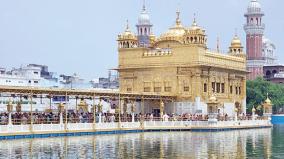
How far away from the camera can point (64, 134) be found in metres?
38.1

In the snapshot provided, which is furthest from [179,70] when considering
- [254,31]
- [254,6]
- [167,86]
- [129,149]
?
[254,6]

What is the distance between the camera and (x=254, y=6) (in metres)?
105

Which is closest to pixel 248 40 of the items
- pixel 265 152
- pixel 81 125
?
pixel 81 125

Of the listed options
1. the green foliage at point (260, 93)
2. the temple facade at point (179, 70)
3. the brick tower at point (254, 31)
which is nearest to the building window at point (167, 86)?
the temple facade at point (179, 70)

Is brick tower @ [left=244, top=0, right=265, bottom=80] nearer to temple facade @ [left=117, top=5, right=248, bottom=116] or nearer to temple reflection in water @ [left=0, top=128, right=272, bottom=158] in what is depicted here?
temple facade @ [left=117, top=5, right=248, bottom=116]

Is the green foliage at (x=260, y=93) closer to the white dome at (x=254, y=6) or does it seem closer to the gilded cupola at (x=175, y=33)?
the gilded cupola at (x=175, y=33)

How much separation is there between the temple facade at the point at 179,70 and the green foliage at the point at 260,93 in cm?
1307

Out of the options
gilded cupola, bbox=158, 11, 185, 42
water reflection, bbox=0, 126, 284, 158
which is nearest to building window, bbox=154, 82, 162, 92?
gilded cupola, bbox=158, 11, 185, 42

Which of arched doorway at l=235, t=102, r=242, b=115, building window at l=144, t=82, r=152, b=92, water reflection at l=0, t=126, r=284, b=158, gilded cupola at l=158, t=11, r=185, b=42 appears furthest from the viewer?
arched doorway at l=235, t=102, r=242, b=115

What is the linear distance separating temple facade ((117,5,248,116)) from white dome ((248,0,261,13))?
153 feet

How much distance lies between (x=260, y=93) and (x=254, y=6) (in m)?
35.6

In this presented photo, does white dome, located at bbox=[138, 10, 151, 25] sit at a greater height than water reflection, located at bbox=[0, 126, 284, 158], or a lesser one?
greater

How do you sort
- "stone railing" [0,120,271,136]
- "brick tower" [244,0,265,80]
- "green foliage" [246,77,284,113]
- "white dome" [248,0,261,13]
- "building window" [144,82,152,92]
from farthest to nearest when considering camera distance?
"white dome" [248,0,261,13]
"brick tower" [244,0,265,80]
"green foliage" [246,77,284,113]
"building window" [144,82,152,92]
"stone railing" [0,120,271,136]

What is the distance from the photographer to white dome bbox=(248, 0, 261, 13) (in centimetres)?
10425
